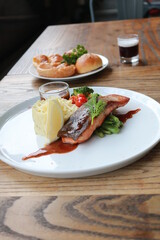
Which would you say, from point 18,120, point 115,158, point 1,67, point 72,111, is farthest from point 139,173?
point 1,67

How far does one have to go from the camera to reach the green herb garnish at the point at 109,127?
0.94 metres

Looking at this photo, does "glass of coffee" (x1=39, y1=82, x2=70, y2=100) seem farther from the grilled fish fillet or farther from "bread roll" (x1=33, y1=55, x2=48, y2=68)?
"bread roll" (x1=33, y1=55, x2=48, y2=68)

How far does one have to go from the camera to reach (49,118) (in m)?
0.93

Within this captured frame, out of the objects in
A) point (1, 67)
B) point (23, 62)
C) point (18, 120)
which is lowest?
point (1, 67)

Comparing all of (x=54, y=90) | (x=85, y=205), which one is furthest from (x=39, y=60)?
(x=85, y=205)

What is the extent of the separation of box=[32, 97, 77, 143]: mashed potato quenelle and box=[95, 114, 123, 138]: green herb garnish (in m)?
0.12

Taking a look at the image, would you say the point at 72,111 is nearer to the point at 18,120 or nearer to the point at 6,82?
the point at 18,120

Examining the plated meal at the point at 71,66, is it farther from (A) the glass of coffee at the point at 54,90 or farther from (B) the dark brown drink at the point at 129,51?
(A) the glass of coffee at the point at 54,90

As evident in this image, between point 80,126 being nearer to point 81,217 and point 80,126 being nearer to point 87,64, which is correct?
point 81,217

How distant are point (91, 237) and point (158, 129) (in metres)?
0.43

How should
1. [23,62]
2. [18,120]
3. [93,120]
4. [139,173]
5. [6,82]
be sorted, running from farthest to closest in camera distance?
[23,62], [6,82], [18,120], [93,120], [139,173]

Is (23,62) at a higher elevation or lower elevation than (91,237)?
lower

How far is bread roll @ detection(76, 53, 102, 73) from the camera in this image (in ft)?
4.98

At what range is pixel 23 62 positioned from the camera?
188cm
